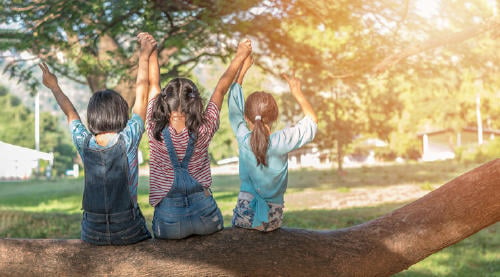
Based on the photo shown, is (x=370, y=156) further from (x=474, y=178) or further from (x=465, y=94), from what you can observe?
(x=474, y=178)

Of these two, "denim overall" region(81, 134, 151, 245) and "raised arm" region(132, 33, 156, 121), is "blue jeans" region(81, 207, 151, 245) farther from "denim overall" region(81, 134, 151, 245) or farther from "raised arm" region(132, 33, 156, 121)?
"raised arm" region(132, 33, 156, 121)

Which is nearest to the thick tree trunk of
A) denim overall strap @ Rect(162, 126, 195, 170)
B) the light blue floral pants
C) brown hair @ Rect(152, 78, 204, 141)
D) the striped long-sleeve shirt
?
the light blue floral pants

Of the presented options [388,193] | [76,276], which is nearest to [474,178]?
[76,276]

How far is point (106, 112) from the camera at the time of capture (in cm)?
441

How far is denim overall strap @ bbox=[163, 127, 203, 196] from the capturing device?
14.6 feet

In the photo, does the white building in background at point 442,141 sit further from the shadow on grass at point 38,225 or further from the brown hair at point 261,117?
the brown hair at point 261,117

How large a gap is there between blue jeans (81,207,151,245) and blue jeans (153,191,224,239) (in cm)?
12

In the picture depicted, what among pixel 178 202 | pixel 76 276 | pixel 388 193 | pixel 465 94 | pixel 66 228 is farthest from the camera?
pixel 465 94

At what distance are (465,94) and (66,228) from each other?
129 ft

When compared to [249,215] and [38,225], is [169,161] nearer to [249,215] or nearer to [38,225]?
[249,215]

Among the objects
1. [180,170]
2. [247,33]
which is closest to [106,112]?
[180,170]

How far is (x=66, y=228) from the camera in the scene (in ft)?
52.4

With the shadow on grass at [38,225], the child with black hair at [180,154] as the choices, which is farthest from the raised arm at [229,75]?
the shadow on grass at [38,225]

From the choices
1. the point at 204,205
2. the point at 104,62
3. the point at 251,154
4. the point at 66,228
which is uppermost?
the point at 104,62
